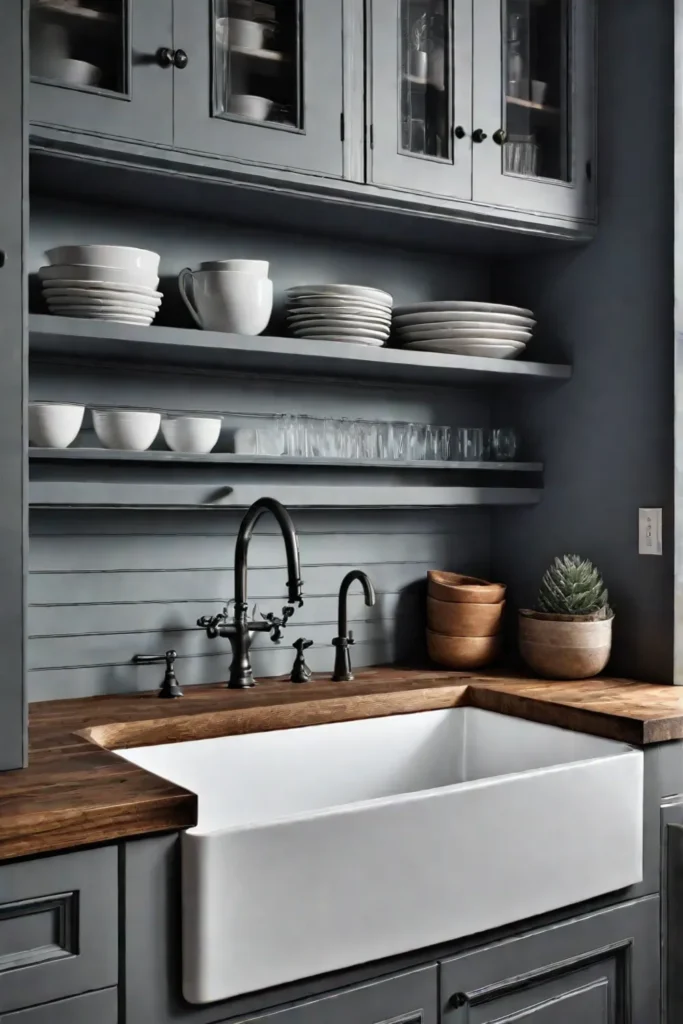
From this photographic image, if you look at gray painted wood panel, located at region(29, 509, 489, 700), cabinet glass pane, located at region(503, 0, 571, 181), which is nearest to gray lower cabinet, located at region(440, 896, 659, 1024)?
gray painted wood panel, located at region(29, 509, 489, 700)

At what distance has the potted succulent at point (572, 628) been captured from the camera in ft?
7.51

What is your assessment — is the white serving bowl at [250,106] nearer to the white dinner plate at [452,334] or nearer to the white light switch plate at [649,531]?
the white dinner plate at [452,334]

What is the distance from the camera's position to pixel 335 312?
2186mm

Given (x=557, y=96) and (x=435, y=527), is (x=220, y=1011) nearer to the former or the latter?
(x=435, y=527)

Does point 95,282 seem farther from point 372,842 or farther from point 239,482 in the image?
point 372,842

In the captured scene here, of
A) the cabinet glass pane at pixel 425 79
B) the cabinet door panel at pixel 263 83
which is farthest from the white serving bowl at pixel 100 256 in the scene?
the cabinet glass pane at pixel 425 79

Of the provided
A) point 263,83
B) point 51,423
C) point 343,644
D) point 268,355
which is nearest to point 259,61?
point 263,83

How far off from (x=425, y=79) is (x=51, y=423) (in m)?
1.05

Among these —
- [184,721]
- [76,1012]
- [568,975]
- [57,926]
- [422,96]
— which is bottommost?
[568,975]

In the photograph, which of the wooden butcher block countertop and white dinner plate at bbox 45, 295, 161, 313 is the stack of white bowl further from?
the wooden butcher block countertop

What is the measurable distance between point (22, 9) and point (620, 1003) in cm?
187

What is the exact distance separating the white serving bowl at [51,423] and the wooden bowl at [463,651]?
39.5 inches

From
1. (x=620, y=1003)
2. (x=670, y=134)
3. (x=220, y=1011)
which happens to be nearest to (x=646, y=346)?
(x=670, y=134)

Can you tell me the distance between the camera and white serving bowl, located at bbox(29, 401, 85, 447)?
1.91m
